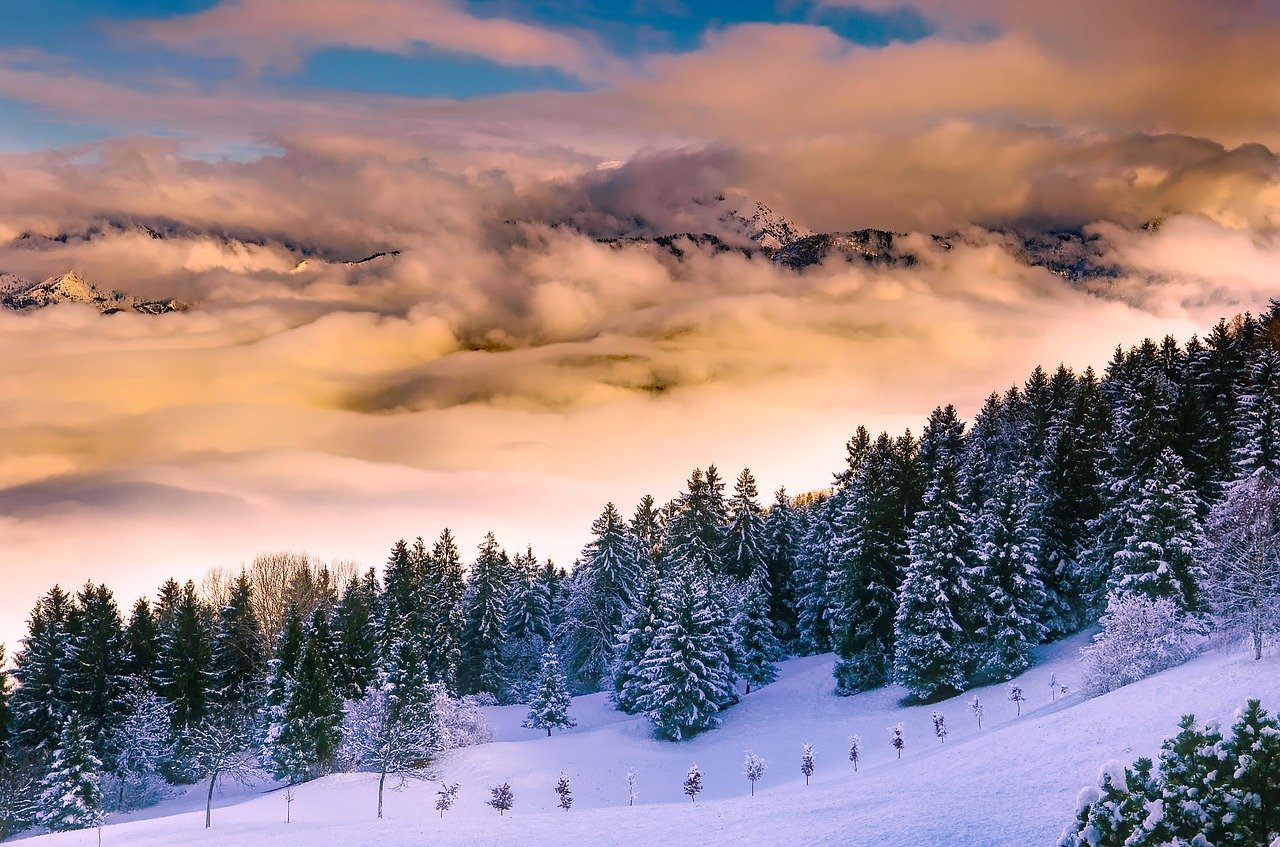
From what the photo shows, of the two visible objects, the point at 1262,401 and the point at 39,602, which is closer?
the point at 1262,401

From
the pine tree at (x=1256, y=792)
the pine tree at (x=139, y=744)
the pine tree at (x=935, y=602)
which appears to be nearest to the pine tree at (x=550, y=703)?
the pine tree at (x=935, y=602)

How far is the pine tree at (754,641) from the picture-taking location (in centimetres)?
8406

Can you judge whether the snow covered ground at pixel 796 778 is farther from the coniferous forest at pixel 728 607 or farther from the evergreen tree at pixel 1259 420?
the evergreen tree at pixel 1259 420

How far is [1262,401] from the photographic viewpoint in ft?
245

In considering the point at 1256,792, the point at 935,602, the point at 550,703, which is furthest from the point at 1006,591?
the point at 1256,792

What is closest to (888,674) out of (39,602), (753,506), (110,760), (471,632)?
(753,506)

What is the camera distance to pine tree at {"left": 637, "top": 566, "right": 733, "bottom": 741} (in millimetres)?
75062

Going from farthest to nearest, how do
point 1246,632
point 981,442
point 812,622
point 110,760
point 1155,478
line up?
point 981,442 → point 812,622 → point 110,760 → point 1155,478 → point 1246,632

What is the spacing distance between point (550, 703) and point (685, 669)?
43.3 feet

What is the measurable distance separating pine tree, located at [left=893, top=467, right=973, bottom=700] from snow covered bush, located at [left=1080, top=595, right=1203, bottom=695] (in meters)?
14.3

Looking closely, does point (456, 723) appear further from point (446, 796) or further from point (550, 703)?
point (446, 796)

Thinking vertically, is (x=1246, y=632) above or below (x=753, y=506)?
below

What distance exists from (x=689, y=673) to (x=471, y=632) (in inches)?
1315

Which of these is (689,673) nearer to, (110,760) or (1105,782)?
(110,760)
